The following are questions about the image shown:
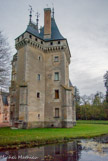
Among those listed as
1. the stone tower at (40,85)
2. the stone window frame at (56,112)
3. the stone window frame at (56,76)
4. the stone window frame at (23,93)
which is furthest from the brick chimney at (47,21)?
the stone window frame at (56,112)

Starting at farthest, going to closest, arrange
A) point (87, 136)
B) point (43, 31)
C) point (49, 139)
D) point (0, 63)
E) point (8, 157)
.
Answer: point (43, 31) → point (0, 63) → point (87, 136) → point (49, 139) → point (8, 157)

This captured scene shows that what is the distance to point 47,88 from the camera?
27.8 meters

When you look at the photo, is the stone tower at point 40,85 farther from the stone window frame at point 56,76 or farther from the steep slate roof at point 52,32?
the steep slate roof at point 52,32

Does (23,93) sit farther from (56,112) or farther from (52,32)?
(52,32)

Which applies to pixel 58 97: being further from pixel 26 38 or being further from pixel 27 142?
pixel 27 142

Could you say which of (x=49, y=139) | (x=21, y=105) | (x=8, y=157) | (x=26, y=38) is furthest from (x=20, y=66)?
(x=8, y=157)

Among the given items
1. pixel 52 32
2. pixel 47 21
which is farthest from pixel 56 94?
pixel 47 21

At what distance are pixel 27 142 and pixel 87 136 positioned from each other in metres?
7.05

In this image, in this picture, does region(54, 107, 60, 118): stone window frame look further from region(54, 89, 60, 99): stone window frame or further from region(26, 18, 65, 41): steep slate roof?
region(26, 18, 65, 41): steep slate roof

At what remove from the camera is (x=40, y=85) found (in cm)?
2708

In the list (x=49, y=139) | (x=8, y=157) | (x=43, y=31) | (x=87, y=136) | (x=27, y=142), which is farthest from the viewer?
Answer: (x=43, y=31)

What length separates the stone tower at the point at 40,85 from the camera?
79.9ft

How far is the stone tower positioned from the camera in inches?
959

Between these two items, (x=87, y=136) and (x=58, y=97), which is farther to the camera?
(x=58, y=97)
